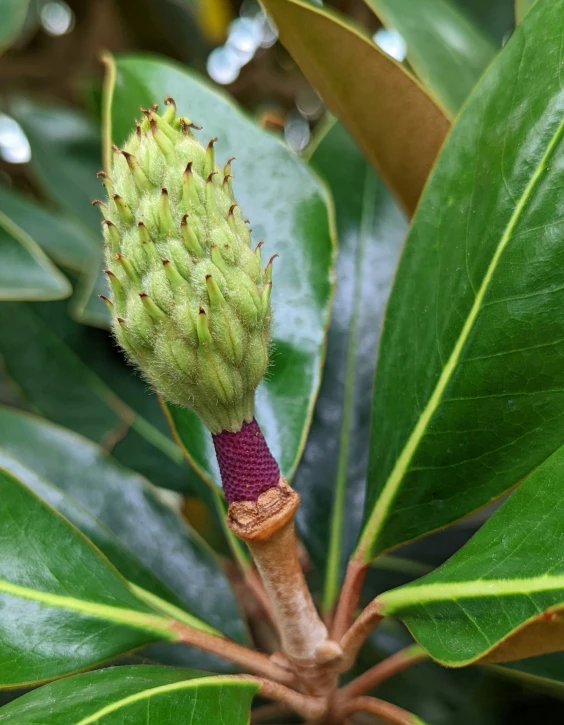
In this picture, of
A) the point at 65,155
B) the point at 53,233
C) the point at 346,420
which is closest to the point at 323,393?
the point at 346,420

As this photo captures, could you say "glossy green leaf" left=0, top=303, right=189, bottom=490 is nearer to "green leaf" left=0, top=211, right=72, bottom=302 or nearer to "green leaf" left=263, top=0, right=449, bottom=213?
"green leaf" left=0, top=211, right=72, bottom=302

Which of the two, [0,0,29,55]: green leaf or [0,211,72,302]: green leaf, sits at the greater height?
[0,0,29,55]: green leaf

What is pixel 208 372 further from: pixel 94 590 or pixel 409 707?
pixel 409 707

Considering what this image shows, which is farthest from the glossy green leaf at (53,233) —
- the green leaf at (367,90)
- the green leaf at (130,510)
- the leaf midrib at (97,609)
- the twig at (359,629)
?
the twig at (359,629)

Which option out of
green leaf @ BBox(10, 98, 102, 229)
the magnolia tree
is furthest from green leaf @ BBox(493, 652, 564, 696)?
green leaf @ BBox(10, 98, 102, 229)

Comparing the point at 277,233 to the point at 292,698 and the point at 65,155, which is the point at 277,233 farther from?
the point at 65,155

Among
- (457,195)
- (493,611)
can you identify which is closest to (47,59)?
(457,195)
